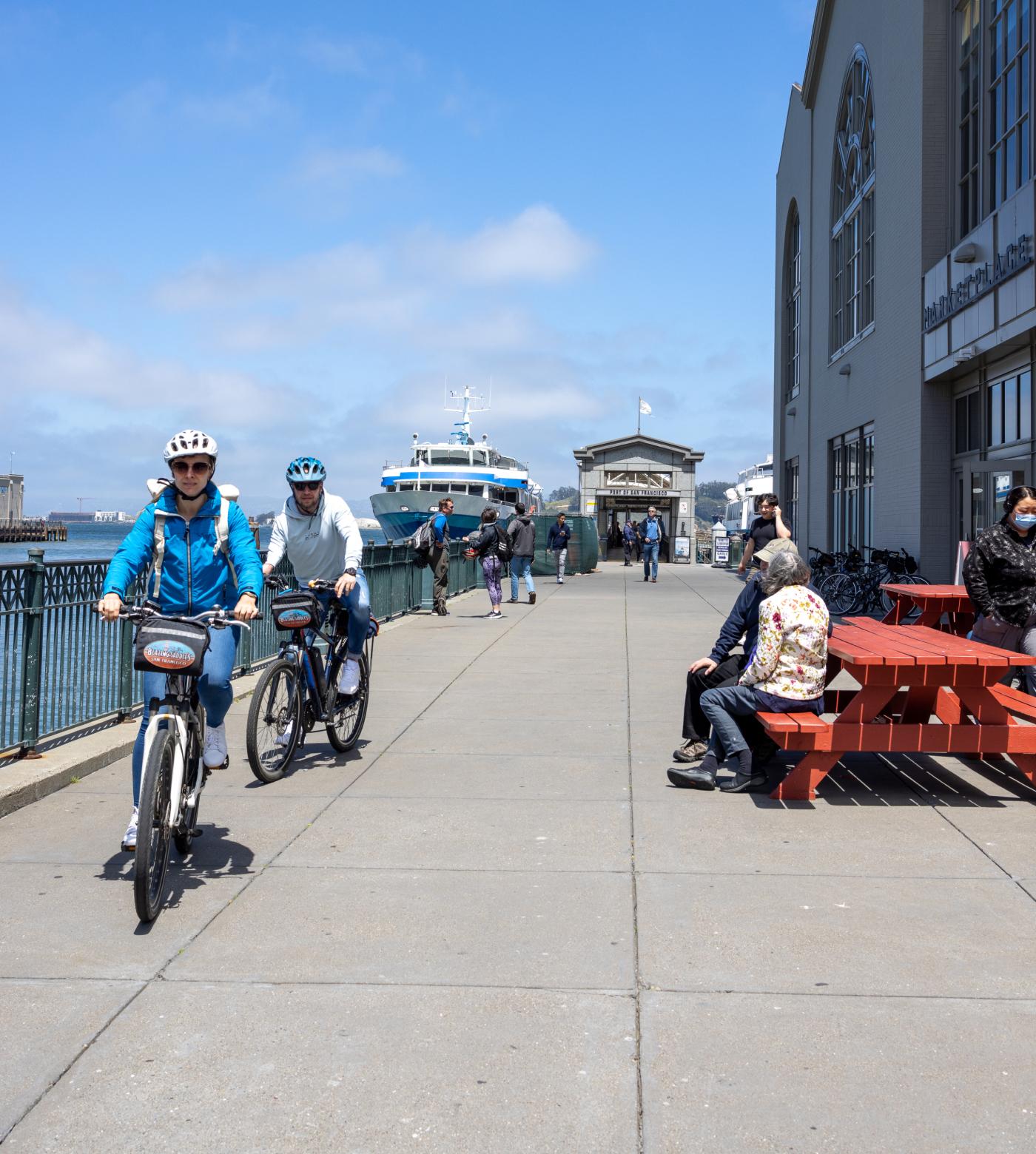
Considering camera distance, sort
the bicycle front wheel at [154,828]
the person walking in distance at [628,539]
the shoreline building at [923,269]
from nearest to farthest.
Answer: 1. the bicycle front wheel at [154,828]
2. the shoreline building at [923,269]
3. the person walking in distance at [628,539]

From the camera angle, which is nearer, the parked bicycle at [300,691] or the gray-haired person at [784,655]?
the gray-haired person at [784,655]

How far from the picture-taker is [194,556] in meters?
5.26

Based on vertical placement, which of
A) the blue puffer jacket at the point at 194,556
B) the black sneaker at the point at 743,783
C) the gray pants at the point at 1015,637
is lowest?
the black sneaker at the point at 743,783

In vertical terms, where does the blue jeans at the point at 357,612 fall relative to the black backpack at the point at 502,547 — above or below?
below

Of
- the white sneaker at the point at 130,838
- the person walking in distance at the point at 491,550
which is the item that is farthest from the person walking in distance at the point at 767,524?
the white sneaker at the point at 130,838

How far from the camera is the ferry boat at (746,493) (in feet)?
273

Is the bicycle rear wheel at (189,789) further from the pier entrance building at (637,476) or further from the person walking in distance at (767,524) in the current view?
the pier entrance building at (637,476)

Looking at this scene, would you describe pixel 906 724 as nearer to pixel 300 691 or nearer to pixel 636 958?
pixel 636 958

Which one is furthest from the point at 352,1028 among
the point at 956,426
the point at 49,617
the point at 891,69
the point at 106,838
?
the point at 891,69

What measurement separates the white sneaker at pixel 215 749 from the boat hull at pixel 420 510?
122 ft

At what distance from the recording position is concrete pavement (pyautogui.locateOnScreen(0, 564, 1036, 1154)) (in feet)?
10.1

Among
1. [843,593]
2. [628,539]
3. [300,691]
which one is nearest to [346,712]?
[300,691]

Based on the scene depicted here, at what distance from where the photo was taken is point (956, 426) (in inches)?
734

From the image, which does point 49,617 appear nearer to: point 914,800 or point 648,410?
point 914,800
